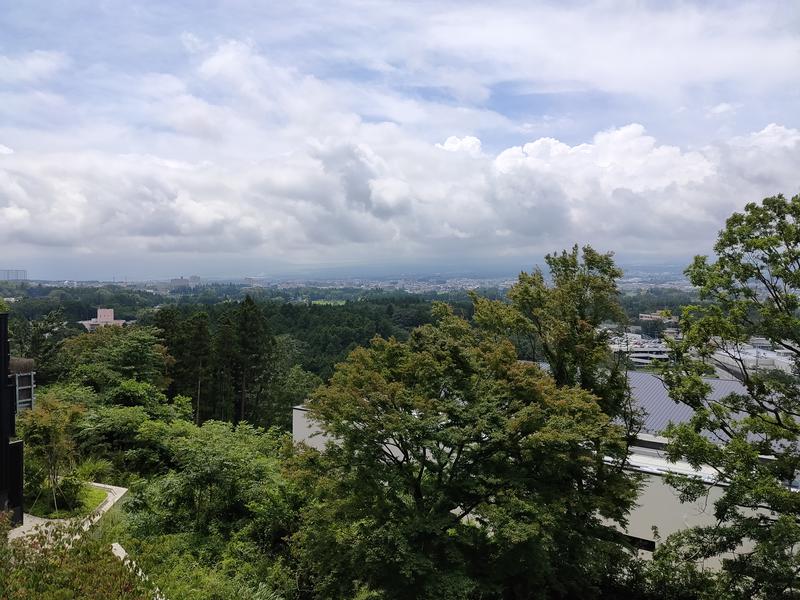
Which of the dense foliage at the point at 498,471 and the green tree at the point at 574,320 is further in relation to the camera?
the green tree at the point at 574,320

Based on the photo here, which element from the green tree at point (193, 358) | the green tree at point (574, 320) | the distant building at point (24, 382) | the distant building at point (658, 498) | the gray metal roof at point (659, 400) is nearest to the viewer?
the green tree at point (574, 320)

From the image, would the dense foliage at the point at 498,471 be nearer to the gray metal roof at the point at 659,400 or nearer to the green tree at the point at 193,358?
the gray metal roof at the point at 659,400

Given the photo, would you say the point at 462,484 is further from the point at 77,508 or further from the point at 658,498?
the point at 77,508

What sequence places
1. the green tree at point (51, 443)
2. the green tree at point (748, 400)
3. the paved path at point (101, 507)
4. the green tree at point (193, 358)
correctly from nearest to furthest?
the green tree at point (748, 400) → the paved path at point (101, 507) → the green tree at point (51, 443) → the green tree at point (193, 358)

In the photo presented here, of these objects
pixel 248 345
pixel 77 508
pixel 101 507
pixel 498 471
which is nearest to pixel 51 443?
pixel 77 508

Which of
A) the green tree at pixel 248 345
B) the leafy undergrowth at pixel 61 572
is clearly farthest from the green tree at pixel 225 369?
the leafy undergrowth at pixel 61 572

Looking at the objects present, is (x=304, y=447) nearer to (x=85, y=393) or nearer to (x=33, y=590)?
(x=33, y=590)

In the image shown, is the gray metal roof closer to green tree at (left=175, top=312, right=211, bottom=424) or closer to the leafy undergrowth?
the leafy undergrowth
